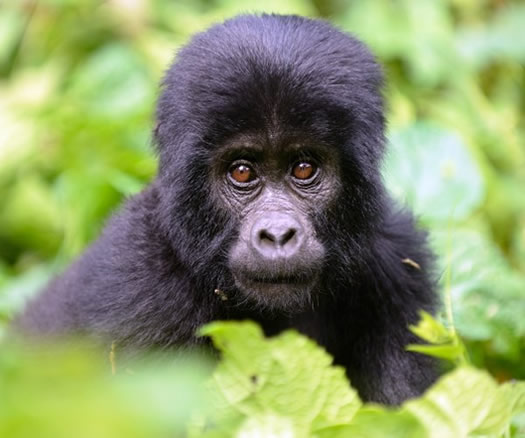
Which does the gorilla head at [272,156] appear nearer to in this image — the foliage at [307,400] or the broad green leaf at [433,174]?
the foliage at [307,400]

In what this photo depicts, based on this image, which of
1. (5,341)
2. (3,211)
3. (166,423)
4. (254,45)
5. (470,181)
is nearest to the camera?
(166,423)

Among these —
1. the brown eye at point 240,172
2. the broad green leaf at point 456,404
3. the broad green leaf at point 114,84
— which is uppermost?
the brown eye at point 240,172

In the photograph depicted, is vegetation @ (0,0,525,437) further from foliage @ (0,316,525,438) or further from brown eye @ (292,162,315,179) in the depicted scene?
brown eye @ (292,162,315,179)

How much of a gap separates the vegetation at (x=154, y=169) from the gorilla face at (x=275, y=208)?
46 centimetres

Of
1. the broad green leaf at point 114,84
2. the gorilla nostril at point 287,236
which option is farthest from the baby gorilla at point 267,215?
the broad green leaf at point 114,84

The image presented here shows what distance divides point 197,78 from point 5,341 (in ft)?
6.46

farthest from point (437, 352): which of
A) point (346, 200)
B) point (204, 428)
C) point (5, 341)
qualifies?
point (5, 341)

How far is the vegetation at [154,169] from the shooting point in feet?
6.04

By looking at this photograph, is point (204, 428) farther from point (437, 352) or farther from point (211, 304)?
point (211, 304)

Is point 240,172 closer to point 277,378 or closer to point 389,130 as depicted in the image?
point 277,378

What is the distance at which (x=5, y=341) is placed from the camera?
4945 mm

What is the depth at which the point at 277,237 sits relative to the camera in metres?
3.70

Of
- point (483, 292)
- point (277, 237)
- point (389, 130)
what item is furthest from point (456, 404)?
point (389, 130)

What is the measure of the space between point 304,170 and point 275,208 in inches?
9.1
